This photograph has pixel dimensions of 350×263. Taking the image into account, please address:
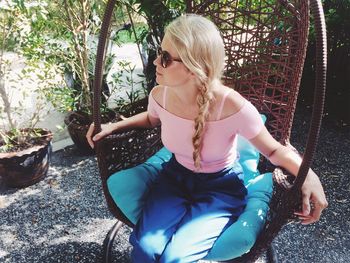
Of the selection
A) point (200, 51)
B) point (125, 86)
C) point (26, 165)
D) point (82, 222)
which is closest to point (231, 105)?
point (200, 51)

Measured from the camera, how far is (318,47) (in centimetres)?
115

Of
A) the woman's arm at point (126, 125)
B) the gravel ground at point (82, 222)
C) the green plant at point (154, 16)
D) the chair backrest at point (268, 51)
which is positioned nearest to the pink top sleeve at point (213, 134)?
the woman's arm at point (126, 125)

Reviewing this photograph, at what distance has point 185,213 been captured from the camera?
1479 millimetres

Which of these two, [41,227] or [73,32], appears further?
[73,32]

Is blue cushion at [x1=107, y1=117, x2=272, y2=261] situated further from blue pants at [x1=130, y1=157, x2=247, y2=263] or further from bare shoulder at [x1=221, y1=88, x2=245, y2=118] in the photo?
bare shoulder at [x1=221, y1=88, x2=245, y2=118]

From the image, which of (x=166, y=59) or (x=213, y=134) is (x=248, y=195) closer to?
(x=213, y=134)

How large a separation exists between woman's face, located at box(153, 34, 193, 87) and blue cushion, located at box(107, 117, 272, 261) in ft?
1.54

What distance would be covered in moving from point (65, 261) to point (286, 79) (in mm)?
1463

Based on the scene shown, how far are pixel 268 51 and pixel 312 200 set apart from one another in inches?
36.1

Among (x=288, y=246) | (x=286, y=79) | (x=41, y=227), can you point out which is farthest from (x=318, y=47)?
(x=41, y=227)

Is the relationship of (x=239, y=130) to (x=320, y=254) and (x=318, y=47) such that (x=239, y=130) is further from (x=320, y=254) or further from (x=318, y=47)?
(x=320, y=254)

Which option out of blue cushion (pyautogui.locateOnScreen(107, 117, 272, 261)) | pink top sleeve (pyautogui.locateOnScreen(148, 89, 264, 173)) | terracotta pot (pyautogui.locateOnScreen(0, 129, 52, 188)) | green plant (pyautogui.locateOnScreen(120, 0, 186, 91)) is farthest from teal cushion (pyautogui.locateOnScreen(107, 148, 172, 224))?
green plant (pyautogui.locateOnScreen(120, 0, 186, 91))

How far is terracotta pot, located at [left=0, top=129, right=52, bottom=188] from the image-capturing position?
2.43 m

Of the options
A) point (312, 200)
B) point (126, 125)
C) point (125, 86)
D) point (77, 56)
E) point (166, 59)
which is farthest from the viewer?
point (125, 86)
